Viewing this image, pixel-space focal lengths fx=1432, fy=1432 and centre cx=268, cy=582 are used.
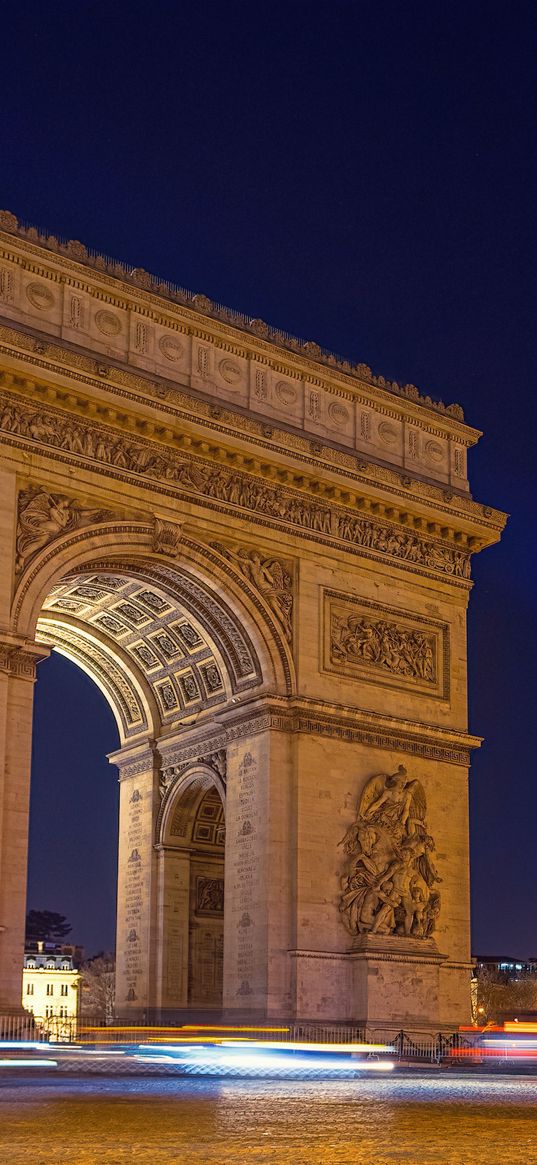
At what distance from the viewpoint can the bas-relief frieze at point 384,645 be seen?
3122 cm

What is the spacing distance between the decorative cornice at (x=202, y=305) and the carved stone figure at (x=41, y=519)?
509cm

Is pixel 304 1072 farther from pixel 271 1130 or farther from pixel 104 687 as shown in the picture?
pixel 104 687

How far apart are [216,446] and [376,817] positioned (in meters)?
8.61

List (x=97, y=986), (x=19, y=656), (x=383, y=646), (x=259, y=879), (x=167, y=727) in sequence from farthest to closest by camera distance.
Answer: (x=97, y=986) → (x=167, y=727) → (x=383, y=646) → (x=259, y=879) → (x=19, y=656)

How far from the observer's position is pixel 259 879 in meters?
29.2

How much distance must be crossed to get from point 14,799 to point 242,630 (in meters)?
6.89

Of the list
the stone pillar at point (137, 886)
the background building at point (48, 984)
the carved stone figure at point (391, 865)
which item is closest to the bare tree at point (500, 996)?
the background building at point (48, 984)

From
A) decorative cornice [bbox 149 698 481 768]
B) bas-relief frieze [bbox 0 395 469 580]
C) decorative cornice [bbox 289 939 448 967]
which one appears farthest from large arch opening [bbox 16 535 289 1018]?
decorative cornice [bbox 289 939 448 967]

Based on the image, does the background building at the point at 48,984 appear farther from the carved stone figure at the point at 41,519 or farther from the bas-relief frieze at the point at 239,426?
the carved stone figure at the point at 41,519

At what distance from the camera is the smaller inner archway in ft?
106

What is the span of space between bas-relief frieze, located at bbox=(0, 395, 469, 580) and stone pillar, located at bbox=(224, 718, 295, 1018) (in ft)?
16.0

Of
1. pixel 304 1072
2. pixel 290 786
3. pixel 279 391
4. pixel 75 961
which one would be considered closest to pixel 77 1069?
pixel 304 1072

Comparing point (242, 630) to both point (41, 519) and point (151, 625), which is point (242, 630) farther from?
point (41, 519)

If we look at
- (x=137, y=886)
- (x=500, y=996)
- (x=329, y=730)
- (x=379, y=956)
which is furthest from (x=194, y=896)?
(x=500, y=996)
